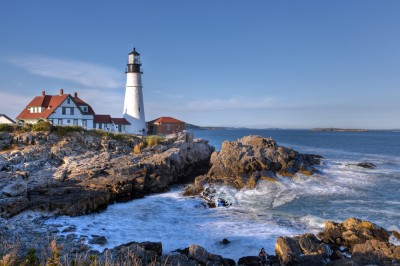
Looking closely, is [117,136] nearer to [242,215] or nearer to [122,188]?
[122,188]

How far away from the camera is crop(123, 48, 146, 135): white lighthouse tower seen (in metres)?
43.3

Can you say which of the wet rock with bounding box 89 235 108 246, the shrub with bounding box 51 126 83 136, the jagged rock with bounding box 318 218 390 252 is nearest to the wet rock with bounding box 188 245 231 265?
the wet rock with bounding box 89 235 108 246

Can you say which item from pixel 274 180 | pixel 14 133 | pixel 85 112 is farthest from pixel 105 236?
pixel 85 112

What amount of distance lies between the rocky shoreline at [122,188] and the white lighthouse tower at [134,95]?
835cm

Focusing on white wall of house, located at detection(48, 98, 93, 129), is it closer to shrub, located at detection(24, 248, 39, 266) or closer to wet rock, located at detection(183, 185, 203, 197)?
wet rock, located at detection(183, 185, 203, 197)

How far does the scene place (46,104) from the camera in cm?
4016

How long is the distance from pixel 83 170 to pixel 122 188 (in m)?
4.84

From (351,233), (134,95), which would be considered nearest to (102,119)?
(134,95)

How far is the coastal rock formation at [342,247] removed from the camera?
37.2 ft

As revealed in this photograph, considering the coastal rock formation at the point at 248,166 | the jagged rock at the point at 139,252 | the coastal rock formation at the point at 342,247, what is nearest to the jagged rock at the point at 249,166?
the coastal rock formation at the point at 248,166

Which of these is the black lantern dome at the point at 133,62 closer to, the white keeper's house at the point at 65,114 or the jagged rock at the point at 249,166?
the white keeper's house at the point at 65,114

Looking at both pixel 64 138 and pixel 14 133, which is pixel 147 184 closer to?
pixel 64 138

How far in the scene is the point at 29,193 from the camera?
1895 cm

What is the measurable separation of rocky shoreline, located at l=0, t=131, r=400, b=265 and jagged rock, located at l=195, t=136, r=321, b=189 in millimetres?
93
